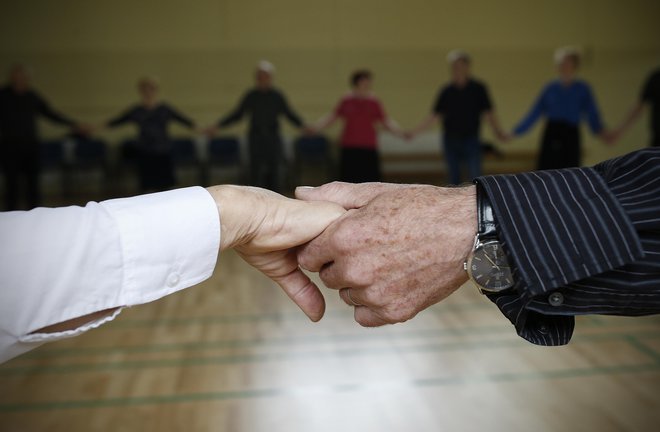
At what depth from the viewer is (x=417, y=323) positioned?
3.73 meters

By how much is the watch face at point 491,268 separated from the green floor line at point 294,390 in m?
1.80

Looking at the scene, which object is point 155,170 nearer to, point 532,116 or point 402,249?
point 532,116

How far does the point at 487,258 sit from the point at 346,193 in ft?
1.51

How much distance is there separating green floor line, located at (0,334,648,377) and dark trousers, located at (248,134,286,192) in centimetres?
471

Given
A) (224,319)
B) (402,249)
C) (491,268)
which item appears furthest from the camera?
(224,319)

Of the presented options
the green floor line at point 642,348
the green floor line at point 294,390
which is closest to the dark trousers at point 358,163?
the green floor line at point 642,348

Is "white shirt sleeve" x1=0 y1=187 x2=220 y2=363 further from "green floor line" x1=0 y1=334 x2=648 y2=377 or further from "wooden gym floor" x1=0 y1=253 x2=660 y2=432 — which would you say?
"green floor line" x1=0 y1=334 x2=648 y2=377

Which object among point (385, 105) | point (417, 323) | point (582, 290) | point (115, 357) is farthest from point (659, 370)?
point (385, 105)

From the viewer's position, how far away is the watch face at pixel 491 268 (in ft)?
3.59

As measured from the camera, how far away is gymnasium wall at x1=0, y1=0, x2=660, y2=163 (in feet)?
33.6

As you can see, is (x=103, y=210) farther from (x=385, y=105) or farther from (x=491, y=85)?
(x=491, y=85)

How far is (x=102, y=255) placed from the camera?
102 centimetres

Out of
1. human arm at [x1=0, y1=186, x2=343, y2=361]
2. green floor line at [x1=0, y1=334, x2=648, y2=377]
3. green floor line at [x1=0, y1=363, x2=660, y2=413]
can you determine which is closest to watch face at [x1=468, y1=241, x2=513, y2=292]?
human arm at [x1=0, y1=186, x2=343, y2=361]

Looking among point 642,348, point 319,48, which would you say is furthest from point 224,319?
point 319,48
